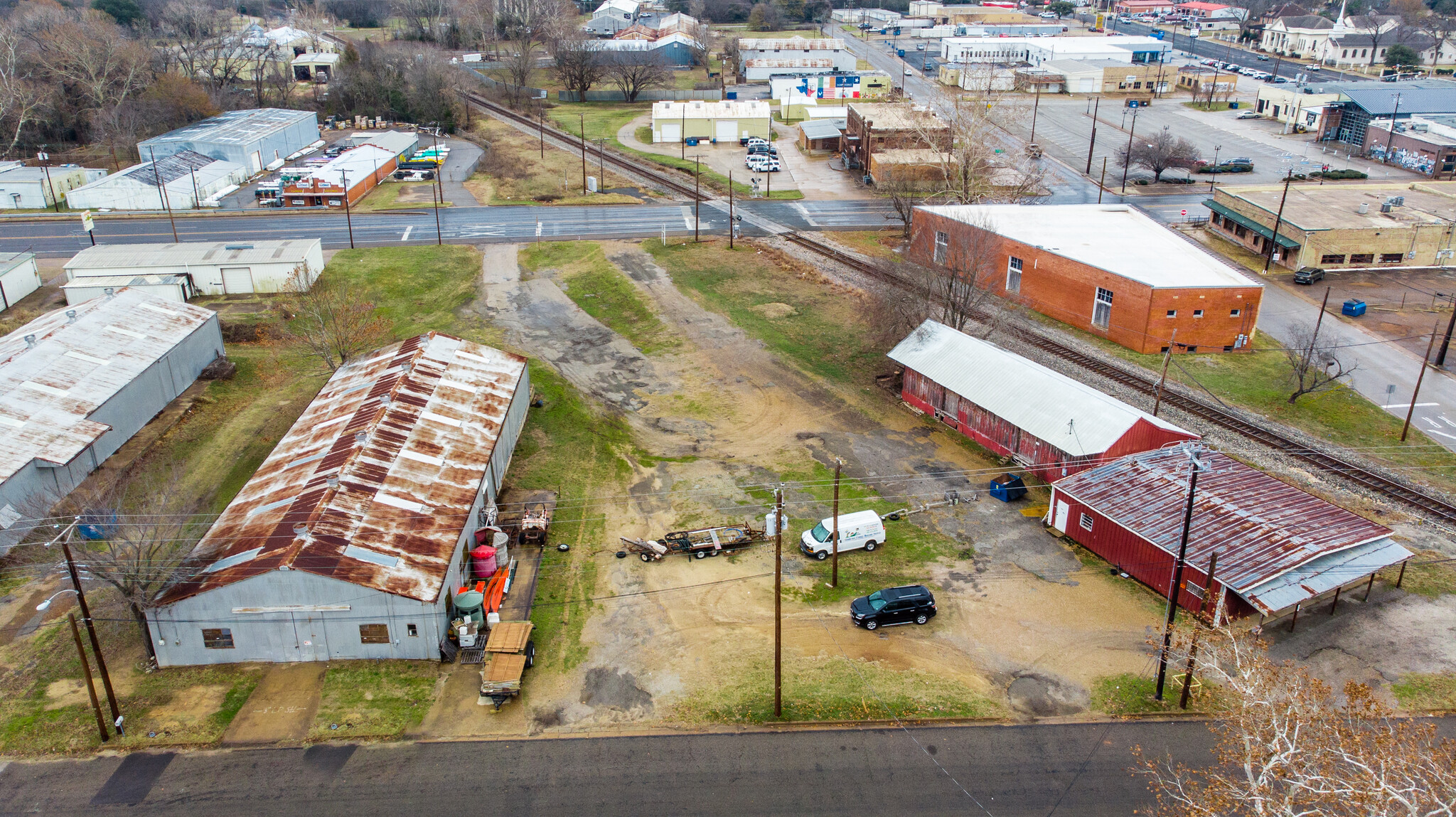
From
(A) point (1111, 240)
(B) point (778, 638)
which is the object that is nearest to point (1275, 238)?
(A) point (1111, 240)

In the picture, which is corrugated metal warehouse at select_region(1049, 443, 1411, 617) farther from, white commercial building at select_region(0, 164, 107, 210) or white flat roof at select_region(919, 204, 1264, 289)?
white commercial building at select_region(0, 164, 107, 210)

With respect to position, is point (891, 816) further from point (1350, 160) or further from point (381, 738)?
point (1350, 160)

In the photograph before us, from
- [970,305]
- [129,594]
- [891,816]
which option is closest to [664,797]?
[891,816]

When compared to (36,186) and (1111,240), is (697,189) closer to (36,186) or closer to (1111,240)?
(1111,240)

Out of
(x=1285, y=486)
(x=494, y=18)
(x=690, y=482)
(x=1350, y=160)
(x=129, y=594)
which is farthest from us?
(x=494, y=18)

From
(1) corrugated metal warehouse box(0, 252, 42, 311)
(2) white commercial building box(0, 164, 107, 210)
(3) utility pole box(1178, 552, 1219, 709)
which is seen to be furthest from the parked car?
(2) white commercial building box(0, 164, 107, 210)

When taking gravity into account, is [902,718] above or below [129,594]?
below

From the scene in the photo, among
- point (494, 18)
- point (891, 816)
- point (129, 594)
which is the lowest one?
point (891, 816)
